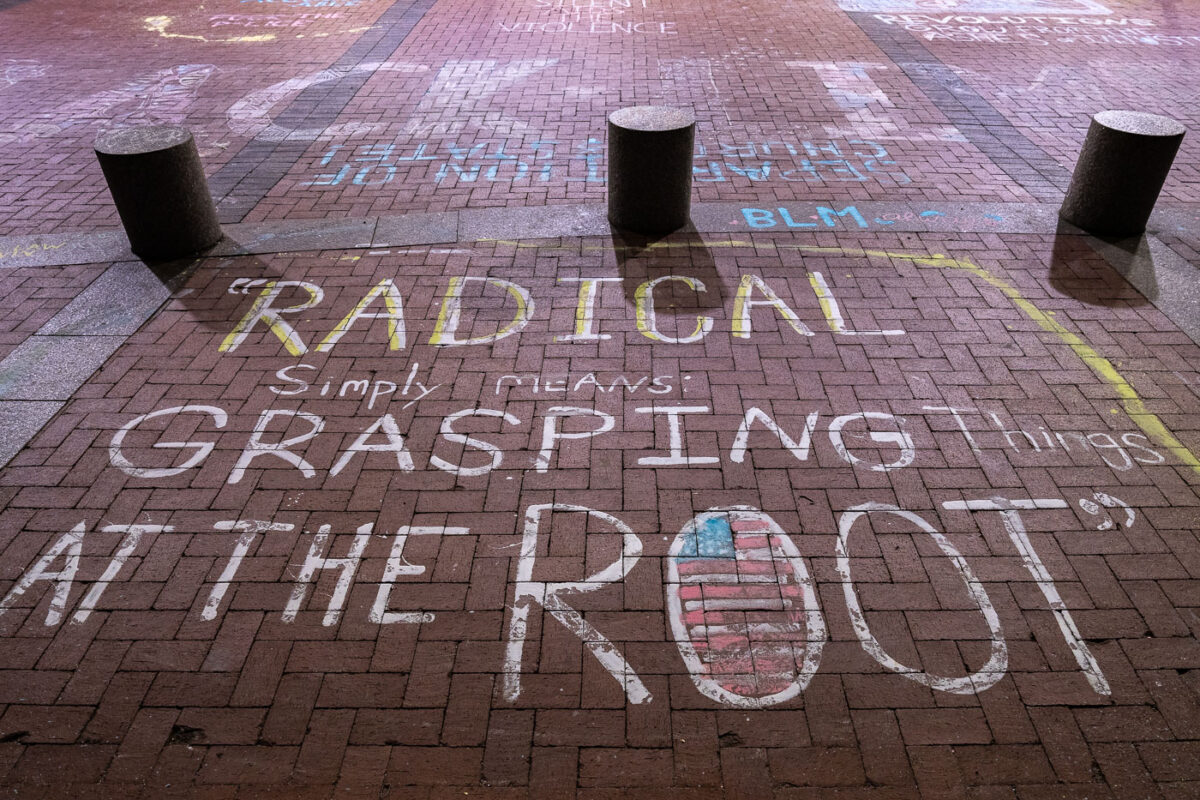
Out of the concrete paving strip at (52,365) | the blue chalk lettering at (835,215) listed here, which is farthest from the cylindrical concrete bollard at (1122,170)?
the concrete paving strip at (52,365)

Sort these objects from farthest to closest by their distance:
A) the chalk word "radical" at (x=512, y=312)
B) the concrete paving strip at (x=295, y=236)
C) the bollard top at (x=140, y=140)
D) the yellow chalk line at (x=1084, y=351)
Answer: the concrete paving strip at (x=295, y=236)
the bollard top at (x=140, y=140)
the chalk word "radical" at (x=512, y=312)
the yellow chalk line at (x=1084, y=351)

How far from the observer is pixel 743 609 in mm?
3379

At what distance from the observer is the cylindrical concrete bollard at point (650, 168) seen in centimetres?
599

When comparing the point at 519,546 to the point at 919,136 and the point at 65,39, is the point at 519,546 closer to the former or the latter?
the point at 919,136

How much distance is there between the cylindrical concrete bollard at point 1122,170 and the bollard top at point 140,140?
6.96m

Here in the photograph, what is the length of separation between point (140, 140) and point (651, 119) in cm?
386

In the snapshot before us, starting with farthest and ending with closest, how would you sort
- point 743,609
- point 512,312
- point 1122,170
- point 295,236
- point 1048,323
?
point 295,236 → point 1122,170 → point 512,312 → point 1048,323 → point 743,609

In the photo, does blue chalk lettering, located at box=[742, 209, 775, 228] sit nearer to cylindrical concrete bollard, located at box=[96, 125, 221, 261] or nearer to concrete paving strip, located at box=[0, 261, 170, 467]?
cylindrical concrete bollard, located at box=[96, 125, 221, 261]

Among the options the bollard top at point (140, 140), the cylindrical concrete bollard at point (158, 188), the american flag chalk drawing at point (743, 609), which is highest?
the bollard top at point (140, 140)

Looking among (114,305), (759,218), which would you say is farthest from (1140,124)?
(114,305)

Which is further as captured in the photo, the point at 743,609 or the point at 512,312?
the point at 512,312

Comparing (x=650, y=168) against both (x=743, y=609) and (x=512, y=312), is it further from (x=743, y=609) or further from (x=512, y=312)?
(x=743, y=609)

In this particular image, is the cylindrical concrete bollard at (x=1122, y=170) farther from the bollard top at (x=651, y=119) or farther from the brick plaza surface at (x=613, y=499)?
the bollard top at (x=651, y=119)

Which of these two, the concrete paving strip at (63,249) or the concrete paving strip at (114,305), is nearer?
the concrete paving strip at (114,305)
